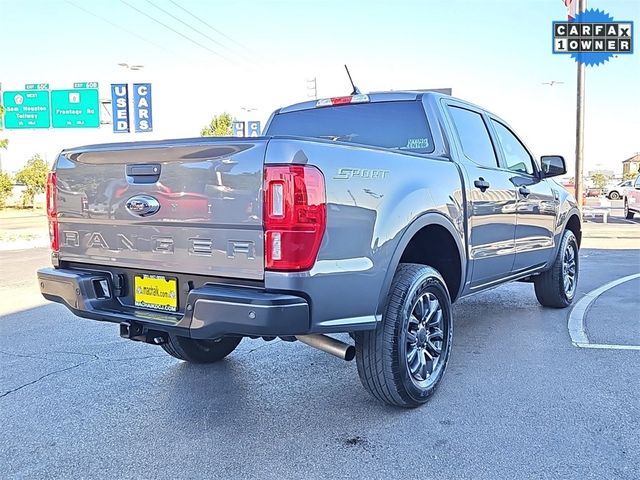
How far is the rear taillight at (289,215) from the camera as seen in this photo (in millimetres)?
2715

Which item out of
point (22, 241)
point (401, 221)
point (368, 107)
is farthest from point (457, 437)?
point (22, 241)

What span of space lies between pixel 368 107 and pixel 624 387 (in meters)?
2.66

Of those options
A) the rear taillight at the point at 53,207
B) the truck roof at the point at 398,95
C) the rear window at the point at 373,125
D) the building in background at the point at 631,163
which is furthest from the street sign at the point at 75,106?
the building in background at the point at 631,163

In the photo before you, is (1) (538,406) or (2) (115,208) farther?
(1) (538,406)

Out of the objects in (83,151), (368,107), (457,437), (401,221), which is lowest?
(457,437)

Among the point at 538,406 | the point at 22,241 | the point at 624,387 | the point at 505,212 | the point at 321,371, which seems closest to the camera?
the point at 538,406

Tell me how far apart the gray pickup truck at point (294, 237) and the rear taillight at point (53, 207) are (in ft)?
0.04

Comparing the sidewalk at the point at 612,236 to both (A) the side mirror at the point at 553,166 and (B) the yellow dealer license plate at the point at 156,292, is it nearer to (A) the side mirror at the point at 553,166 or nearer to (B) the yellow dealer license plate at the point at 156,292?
(A) the side mirror at the point at 553,166

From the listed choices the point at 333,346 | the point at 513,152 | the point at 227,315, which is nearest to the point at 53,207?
the point at 227,315

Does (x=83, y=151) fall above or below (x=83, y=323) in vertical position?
above

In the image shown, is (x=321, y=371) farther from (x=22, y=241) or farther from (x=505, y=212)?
(x=22, y=241)

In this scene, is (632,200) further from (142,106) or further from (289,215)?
(289,215)

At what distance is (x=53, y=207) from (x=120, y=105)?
20.4m

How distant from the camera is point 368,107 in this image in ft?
14.9
